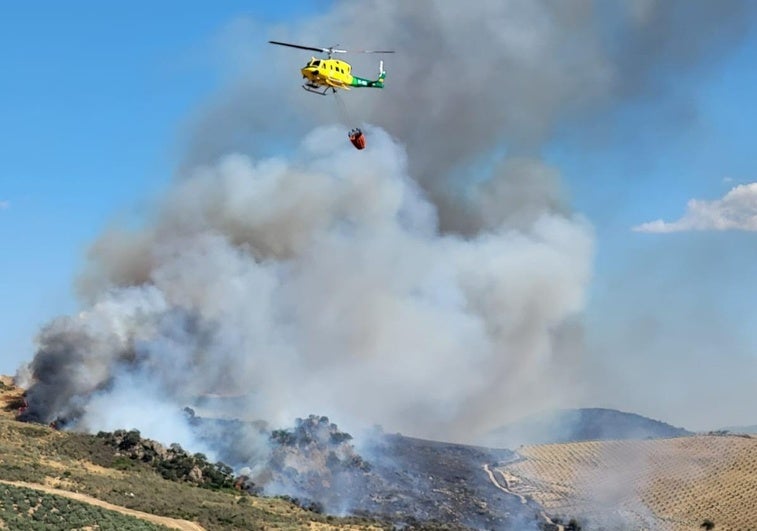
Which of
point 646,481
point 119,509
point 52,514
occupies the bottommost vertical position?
point 52,514

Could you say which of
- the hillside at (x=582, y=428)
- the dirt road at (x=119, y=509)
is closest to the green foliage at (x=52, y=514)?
the dirt road at (x=119, y=509)

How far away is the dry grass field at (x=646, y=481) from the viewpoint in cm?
7362

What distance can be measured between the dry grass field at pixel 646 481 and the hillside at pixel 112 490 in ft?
90.6

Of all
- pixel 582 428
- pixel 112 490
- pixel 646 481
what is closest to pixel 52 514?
pixel 112 490

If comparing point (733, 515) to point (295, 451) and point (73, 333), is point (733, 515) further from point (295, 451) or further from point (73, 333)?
point (73, 333)

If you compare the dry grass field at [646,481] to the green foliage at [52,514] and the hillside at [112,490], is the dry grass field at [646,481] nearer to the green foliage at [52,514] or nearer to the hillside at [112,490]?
the hillside at [112,490]

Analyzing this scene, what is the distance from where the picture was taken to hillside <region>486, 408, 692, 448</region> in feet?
337

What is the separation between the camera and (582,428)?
366 feet

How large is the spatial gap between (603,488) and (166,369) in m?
37.8

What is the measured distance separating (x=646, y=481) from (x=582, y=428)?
30782 millimetres

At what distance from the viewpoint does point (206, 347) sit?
77.9 meters

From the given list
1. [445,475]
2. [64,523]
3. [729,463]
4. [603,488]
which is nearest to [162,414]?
[445,475]

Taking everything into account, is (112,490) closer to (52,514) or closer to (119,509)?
(119,509)

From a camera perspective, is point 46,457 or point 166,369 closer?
point 46,457
